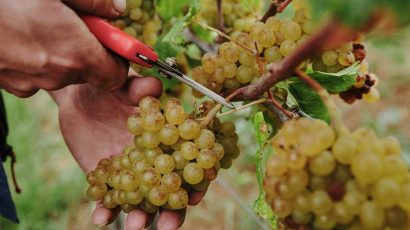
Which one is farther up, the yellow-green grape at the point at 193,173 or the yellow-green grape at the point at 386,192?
the yellow-green grape at the point at 386,192

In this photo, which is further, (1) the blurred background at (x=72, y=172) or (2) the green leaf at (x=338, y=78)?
(1) the blurred background at (x=72, y=172)

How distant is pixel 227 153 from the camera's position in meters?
1.06

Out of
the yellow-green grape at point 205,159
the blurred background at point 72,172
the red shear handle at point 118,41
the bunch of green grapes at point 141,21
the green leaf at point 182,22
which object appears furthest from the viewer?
the blurred background at point 72,172

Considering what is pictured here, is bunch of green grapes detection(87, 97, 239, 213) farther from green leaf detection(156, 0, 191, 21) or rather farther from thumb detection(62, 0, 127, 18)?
green leaf detection(156, 0, 191, 21)

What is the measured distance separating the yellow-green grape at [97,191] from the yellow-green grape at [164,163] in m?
0.14

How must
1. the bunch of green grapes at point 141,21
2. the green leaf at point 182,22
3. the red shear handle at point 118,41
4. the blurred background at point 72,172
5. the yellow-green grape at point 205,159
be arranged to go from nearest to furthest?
the yellow-green grape at point 205,159 → the red shear handle at point 118,41 → the green leaf at point 182,22 → the bunch of green grapes at point 141,21 → the blurred background at point 72,172

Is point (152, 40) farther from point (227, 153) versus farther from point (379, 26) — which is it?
point (379, 26)

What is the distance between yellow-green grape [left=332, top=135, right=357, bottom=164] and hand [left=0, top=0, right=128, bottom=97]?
52 centimetres

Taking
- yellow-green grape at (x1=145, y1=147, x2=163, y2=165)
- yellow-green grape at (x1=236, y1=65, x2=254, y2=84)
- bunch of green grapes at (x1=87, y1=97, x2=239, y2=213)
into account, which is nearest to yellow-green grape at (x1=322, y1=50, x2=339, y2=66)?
yellow-green grape at (x1=236, y1=65, x2=254, y2=84)

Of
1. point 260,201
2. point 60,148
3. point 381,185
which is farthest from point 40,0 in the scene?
point 60,148

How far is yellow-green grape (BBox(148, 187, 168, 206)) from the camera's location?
3.00 ft

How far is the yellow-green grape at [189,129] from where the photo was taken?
0.91 m

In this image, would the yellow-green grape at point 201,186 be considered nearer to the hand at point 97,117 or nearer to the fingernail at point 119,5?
the hand at point 97,117

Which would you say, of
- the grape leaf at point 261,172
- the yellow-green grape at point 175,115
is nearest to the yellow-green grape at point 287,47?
the grape leaf at point 261,172
